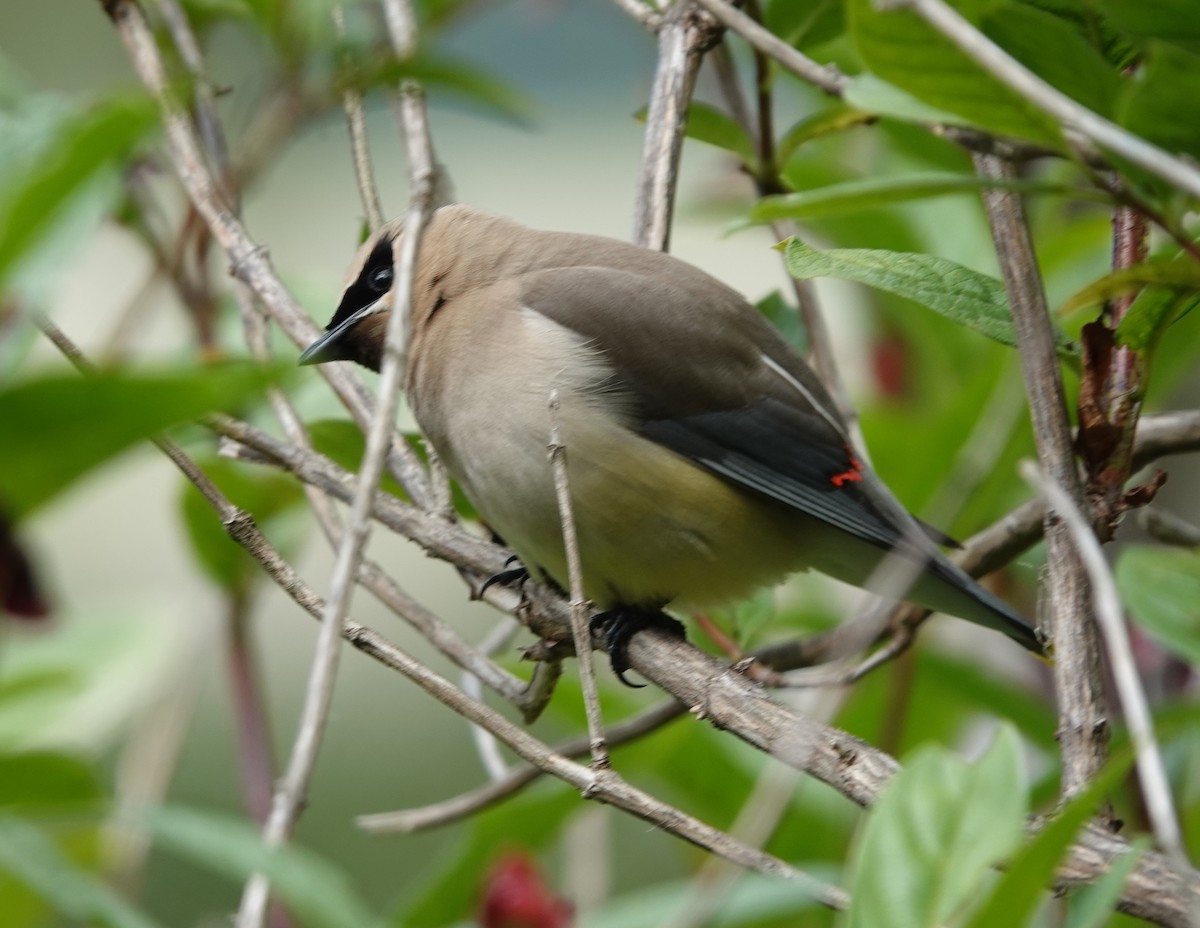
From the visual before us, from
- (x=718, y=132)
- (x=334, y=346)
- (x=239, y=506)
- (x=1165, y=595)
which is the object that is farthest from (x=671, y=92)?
(x=1165, y=595)

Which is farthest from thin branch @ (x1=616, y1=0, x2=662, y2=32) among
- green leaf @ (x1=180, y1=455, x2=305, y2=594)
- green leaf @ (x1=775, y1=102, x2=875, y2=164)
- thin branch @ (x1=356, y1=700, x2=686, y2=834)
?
thin branch @ (x1=356, y1=700, x2=686, y2=834)

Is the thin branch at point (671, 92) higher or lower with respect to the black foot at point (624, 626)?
higher

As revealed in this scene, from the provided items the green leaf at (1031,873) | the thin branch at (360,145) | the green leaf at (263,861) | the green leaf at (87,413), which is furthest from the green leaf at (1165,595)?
the green leaf at (87,413)

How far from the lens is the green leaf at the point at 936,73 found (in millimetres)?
1773

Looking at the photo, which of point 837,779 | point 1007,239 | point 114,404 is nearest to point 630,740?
point 837,779

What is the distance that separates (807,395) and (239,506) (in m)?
1.22

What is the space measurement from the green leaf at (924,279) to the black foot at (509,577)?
935mm

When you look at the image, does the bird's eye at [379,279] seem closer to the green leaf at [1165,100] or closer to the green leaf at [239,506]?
the green leaf at [239,506]

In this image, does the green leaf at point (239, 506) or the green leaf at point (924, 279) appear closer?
the green leaf at point (924, 279)

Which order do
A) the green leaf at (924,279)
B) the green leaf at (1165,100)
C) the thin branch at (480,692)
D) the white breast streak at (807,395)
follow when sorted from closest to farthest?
1. the green leaf at (1165,100)
2. the green leaf at (924,279)
3. the thin branch at (480,692)
4. the white breast streak at (807,395)

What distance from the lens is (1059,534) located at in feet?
7.43

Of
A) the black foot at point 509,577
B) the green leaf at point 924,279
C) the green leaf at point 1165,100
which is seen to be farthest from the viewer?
the black foot at point 509,577

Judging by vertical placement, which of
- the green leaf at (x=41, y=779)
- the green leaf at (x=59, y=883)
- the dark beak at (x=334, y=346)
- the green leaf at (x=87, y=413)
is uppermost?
the dark beak at (x=334, y=346)

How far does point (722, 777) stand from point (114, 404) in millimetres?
2260
